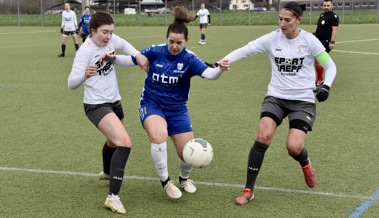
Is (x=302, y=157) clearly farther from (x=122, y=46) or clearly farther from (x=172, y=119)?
(x=122, y=46)

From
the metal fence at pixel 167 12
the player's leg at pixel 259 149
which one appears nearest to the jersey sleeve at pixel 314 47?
the player's leg at pixel 259 149

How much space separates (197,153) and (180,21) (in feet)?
4.56

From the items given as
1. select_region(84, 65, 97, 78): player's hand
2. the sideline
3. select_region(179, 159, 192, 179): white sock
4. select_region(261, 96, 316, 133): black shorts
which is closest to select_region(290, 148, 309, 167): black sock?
select_region(261, 96, 316, 133): black shorts

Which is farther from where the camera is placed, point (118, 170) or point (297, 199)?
point (297, 199)

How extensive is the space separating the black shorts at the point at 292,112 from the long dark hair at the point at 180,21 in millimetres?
1150

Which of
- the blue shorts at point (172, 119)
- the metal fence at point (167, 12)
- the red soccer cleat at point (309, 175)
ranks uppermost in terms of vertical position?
Result: the metal fence at point (167, 12)

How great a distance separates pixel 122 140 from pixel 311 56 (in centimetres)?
221

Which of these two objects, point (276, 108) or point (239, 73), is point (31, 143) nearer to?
point (276, 108)

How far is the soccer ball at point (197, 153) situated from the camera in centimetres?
556

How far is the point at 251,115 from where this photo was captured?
1016 cm

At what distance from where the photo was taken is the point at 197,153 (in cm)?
557

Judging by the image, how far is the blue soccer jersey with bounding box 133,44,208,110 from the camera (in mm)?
5785

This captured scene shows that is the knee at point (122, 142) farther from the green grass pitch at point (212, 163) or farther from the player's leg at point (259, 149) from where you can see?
the player's leg at point (259, 149)

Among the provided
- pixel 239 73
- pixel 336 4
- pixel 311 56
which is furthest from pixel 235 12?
pixel 311 56
